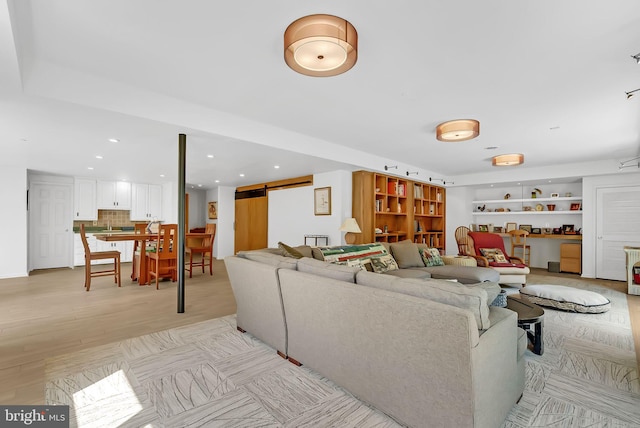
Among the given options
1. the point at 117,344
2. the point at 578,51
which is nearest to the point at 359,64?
the point at 578,51

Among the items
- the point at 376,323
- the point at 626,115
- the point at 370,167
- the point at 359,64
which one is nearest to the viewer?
the point at 376,323

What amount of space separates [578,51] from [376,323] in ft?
8.37

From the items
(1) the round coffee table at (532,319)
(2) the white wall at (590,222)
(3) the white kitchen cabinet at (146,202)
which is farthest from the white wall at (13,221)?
(2) the white wall at (590,222)

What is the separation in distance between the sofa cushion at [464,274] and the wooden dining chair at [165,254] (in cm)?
429

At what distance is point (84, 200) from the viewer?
734 centimetres

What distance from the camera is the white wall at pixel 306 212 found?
6133 mm

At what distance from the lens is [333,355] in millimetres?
2023

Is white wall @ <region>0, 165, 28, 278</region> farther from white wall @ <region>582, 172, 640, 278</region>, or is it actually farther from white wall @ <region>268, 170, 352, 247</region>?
white wall @ <region>582, 172, 640, 278</region>

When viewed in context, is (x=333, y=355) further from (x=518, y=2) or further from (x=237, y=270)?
(x=518, y=2)

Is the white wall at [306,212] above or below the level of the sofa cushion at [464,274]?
above

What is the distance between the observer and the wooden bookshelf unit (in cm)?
604

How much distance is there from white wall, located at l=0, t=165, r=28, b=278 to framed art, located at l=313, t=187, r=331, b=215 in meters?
5.94

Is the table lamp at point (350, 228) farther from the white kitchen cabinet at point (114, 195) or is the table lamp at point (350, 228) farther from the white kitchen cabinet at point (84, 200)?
the white kitchen cabinet at point (84, 200)

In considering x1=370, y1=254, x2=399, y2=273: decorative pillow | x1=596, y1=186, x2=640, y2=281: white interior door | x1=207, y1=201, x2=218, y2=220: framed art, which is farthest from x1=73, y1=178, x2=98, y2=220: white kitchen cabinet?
x1=596, y1=186, x2=640, y2=281: white interior door
